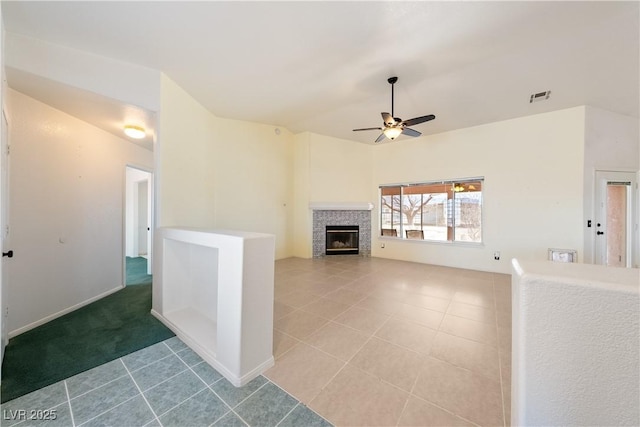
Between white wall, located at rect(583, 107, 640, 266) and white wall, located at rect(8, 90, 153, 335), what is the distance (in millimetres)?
7661

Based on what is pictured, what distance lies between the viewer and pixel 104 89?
8.20ft

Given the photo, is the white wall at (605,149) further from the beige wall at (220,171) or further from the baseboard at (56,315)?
the baseboard at (56,315)

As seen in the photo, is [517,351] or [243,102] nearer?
[517,351]

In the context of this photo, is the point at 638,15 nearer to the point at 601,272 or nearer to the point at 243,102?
the point at 601,272

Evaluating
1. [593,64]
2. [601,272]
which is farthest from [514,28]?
[601,272]

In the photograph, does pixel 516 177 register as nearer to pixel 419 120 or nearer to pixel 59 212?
pixel 419 120

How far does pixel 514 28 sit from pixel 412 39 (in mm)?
956

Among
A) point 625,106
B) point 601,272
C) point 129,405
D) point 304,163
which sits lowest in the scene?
point 129,405

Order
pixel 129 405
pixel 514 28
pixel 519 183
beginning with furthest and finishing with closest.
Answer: pixel 519 183
pixel 514 28
pixel 129 405

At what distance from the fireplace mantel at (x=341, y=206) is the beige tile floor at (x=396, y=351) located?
7.42ft

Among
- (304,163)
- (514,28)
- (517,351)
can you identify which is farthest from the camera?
(304,163)

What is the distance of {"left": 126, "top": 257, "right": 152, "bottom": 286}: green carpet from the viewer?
13.5 feet

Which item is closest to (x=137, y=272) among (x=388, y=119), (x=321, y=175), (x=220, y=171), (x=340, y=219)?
(x=220, y=171)

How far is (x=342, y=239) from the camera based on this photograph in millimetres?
6309
